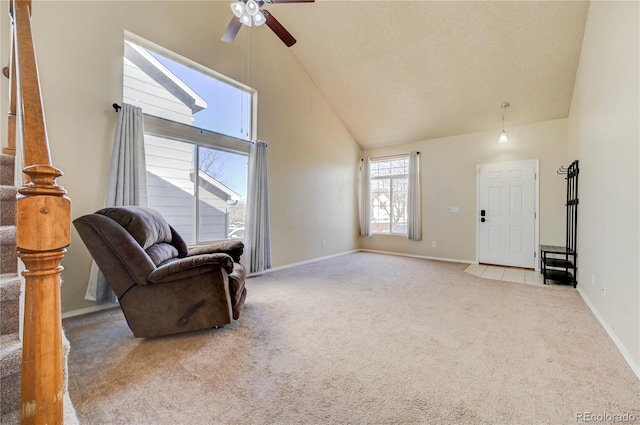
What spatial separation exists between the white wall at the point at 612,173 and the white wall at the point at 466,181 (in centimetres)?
151

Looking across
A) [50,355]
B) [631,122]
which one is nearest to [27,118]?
[50,355]

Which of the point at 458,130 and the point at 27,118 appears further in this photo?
the point at 458,130

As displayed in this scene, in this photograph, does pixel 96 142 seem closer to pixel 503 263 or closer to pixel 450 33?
pixel 450 33

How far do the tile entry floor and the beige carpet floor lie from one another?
0.96 metres

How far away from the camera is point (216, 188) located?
13.1 ft

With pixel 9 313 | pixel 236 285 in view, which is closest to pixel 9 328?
pixel 9 313

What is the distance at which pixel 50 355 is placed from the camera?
784mm

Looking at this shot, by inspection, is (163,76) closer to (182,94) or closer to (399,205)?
(182,94)

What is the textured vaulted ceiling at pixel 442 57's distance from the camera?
357 cm

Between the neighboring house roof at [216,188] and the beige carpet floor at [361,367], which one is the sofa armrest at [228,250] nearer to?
the beige carpet floor at [361,367]

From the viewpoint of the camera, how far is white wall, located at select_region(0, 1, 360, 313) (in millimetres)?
2623

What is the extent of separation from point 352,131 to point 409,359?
215 inches

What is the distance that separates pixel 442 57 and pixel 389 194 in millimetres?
3135

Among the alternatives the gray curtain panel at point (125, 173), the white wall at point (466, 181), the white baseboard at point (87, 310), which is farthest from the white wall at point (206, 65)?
the white wall at point (466, 181)
